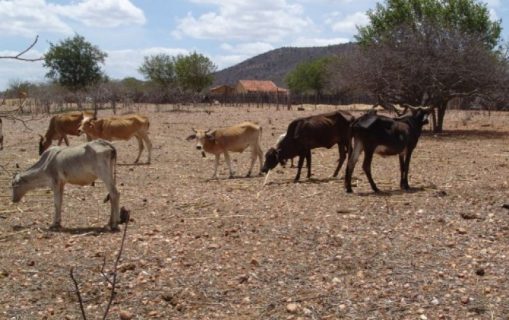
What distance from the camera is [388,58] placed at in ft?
87.5

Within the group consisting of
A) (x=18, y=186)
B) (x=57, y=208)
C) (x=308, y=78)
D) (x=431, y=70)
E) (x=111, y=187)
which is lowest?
(x=57, y=208)

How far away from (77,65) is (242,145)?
49040 millimetres

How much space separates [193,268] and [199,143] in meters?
8.43

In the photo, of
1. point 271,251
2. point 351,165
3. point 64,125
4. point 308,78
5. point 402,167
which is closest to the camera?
point 271,251

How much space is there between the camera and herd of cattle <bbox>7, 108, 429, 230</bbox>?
909cm

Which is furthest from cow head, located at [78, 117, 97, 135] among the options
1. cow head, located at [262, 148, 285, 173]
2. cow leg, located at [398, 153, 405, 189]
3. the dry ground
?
cow leg, located at [398, 153, 405, 189]

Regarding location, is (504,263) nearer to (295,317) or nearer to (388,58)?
(295,317)

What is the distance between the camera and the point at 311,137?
14.1m

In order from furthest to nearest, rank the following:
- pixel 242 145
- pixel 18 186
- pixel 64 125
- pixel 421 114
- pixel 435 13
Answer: pixel 435 13 < pixel 64 125 < pixel 242 145 < pixel 421 114 < pixel 18 186

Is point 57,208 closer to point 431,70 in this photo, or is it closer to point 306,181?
point 306,181

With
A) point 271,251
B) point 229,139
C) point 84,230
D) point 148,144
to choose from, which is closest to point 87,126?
point 148,144

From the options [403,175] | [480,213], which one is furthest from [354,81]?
[480,213]

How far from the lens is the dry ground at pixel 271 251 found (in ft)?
19.6

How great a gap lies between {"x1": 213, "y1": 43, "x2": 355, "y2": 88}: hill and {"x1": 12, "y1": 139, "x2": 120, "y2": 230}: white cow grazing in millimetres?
125892
